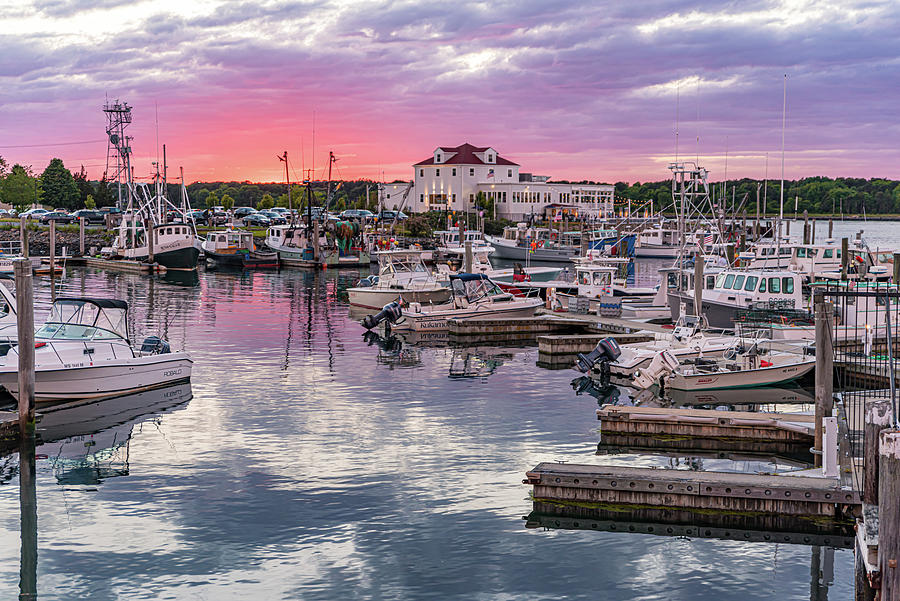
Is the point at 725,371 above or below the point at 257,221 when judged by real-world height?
below

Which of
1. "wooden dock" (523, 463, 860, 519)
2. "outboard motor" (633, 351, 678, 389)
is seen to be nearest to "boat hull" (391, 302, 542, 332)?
"outboard motor" (633, 351, 678, 389)

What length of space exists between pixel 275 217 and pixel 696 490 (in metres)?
120

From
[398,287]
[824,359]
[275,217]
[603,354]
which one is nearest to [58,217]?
[275,217]

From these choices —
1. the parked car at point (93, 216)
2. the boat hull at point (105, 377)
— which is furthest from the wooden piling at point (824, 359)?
the parked car at point (93, 216)

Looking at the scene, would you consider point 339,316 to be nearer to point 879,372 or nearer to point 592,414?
point 592,414

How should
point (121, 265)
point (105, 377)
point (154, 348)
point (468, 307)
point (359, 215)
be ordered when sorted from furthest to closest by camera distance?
point (359, 215) < point (121, 265) < point (468, 307) < point (154, 348) < point (105, 377)

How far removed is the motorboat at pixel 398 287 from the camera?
169 ft

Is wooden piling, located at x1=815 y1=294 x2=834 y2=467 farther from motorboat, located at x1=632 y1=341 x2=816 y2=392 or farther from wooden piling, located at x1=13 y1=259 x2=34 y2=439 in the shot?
wooden piling, located at x1=13 y1=259 x2=34 y2=439

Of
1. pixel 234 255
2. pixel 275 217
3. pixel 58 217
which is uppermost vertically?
pixel 275 217

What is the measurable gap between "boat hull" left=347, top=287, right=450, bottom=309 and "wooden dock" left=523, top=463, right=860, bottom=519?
3390 centimetres

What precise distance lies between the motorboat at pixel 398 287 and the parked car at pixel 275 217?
6927 cm

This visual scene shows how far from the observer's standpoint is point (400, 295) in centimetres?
5122

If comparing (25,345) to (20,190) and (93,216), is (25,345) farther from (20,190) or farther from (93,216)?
(20,190)

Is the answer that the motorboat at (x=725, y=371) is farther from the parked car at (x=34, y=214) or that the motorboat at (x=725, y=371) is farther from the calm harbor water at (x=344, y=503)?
the parked car at (x=34, y=214)
